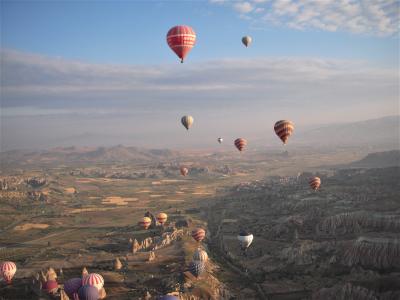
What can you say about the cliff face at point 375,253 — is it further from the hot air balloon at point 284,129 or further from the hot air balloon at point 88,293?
the hot air balloon at point 88,293

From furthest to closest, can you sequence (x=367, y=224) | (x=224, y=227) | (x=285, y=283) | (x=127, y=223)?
(x=127, y=223) < (x=224, y=227) < (x=367, y=224) < (x=285, y=283)

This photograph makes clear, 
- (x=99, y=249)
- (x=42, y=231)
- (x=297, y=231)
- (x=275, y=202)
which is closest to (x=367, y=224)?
(x=297, y=231)

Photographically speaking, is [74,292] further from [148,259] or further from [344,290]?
[344,290]

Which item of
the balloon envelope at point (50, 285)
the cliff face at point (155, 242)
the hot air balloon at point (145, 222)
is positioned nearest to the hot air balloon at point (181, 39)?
the balloon envelope at point (50, 285)

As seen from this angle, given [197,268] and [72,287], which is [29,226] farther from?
[197,268]

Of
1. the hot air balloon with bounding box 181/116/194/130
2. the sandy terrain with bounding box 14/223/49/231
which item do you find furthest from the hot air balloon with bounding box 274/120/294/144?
the sandy terrain with bounding box 14/223/49/231
